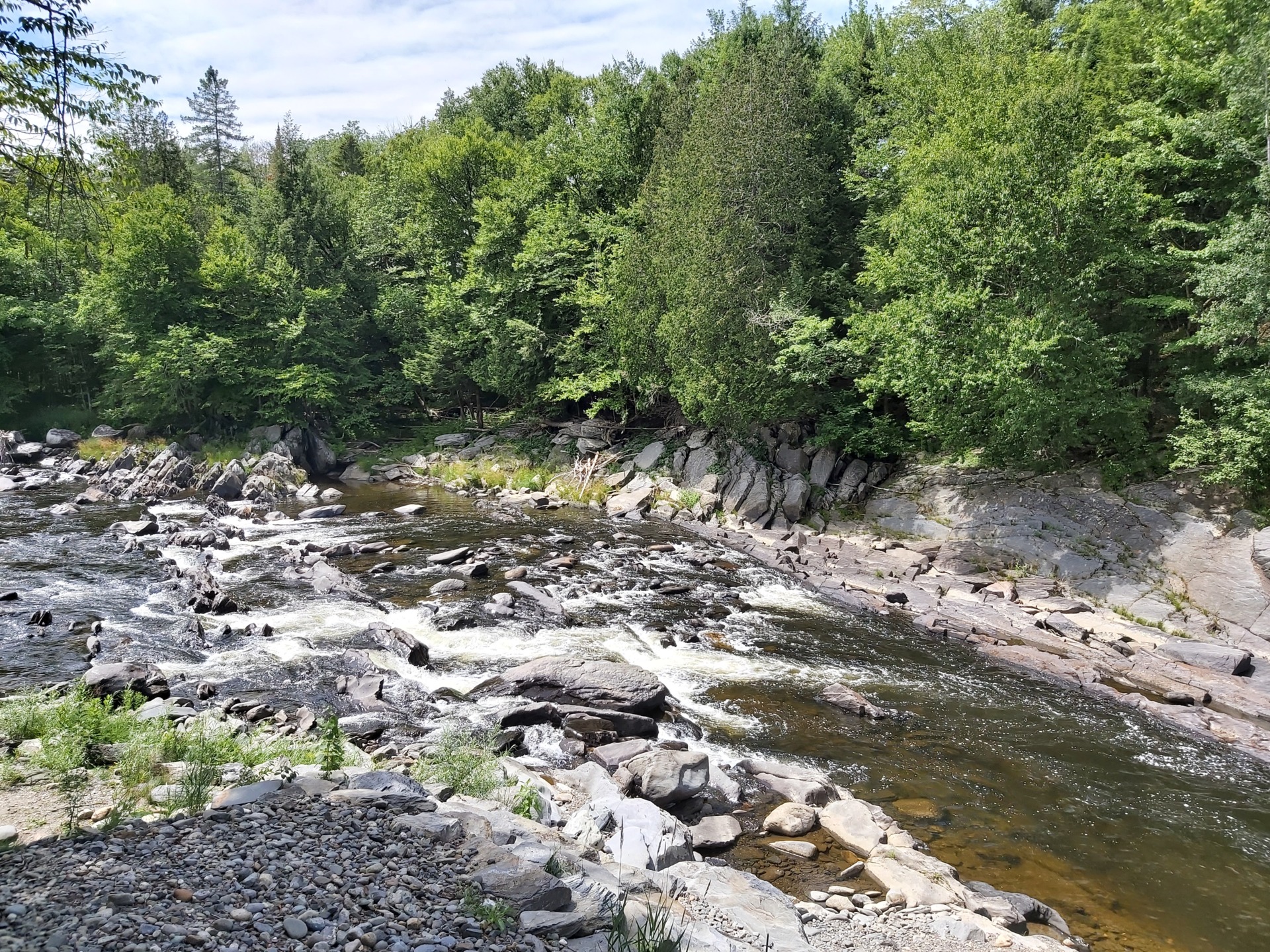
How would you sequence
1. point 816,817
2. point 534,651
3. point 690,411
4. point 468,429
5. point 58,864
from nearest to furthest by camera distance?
point 58,864 < point 816,817 < point 534,651 < point 690,411 < point 468,429

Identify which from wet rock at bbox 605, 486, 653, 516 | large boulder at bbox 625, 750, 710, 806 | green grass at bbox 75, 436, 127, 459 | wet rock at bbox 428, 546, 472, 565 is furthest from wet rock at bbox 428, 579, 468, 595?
green grass at bbox 75, 436, 127, 459

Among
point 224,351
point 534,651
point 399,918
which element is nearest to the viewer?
point 399,918

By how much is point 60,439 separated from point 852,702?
45.9 m

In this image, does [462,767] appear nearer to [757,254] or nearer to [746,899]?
[746,899]

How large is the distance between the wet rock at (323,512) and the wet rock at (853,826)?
2415 cm

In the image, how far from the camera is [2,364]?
1690 inches

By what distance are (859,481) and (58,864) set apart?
2546cm

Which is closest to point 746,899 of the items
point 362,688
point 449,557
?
point 362,688

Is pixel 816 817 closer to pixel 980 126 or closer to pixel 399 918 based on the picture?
pixel 399 918

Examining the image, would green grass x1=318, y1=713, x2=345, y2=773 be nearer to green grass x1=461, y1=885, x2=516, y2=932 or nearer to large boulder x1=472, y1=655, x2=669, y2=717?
green grass x1=461, y1=885, x2=516, y2=932

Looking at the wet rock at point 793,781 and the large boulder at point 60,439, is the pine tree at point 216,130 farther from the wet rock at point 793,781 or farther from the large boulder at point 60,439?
the wet rock at point 793,781

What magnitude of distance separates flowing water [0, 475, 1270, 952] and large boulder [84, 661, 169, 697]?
3.54ft

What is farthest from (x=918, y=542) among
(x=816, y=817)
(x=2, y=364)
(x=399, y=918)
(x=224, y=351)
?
(x=2, y=364)

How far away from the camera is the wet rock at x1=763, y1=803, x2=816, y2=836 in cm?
922
